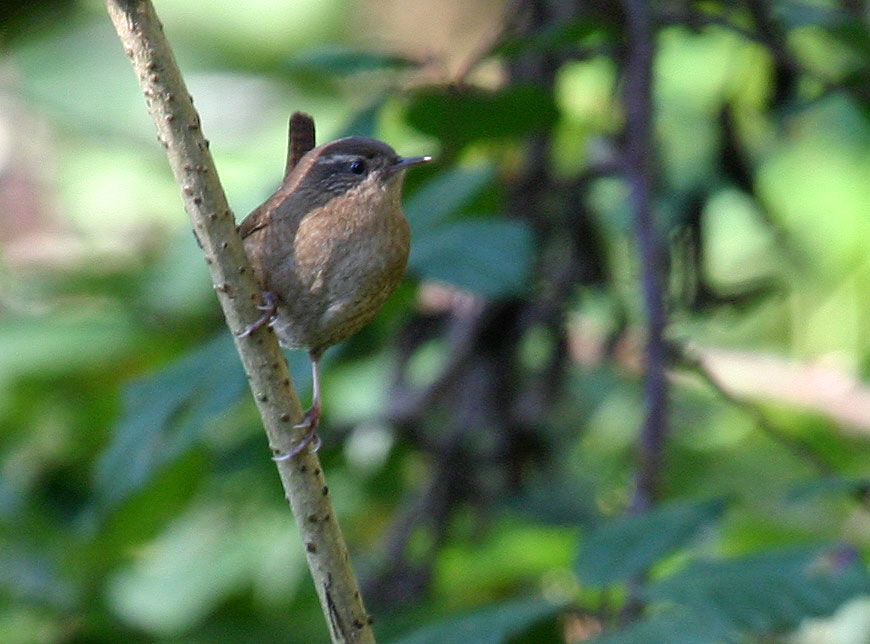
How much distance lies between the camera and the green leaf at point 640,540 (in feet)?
7.85

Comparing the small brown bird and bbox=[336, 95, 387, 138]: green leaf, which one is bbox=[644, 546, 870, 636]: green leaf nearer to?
the small brown bird

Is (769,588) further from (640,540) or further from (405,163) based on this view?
(405,163)

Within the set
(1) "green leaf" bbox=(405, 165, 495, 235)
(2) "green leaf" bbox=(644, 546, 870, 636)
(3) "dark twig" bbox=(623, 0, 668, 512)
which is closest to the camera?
(2) "green leaf" bbox=(644, 546, 870, 636)

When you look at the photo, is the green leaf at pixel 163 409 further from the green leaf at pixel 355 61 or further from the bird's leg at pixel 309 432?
the green leaf at pixel 355 61

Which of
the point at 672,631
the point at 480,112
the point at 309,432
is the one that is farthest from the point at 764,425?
the point at 309,432

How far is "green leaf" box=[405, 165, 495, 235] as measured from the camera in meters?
2.84

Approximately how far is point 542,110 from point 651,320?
0.66 metres

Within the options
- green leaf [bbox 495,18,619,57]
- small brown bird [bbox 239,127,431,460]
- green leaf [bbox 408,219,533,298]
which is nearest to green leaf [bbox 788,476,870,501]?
green leaf [bbox 408,219,533,298]

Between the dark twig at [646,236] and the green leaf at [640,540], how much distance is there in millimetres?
203

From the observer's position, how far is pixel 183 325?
390cm

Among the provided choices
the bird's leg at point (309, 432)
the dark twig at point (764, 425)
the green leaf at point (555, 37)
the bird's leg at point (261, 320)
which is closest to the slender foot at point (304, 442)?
the bird's leg at point (309, 432)

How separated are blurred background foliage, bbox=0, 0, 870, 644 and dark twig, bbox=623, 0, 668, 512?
0.52 feet

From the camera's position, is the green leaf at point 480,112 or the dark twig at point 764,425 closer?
the dark twig at point 764,425

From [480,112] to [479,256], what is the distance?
553mm
